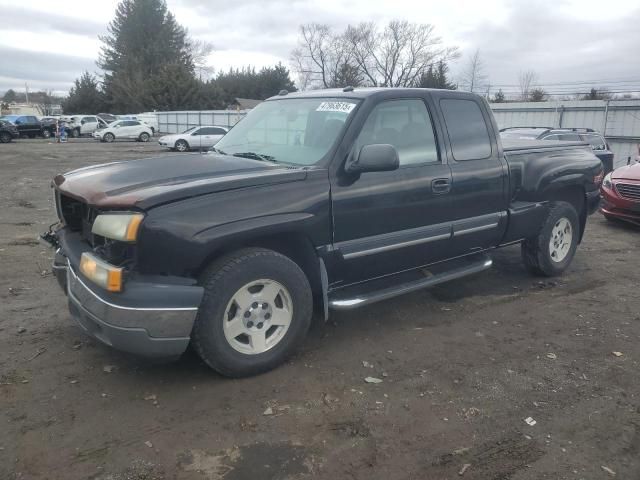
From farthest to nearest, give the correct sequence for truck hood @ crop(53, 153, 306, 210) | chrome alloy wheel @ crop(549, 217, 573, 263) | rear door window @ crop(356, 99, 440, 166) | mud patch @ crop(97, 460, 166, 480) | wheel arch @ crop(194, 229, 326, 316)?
chrome alloy wheel @ crop(549, 217, 573, 263) → rear door window @ crop(356, 99, 440, 166) → wheel arch @ crop(194, 229, 326, 316) → truck hood @ crop(53, 153, 306, 210) → mud patch @ crop(97, 460, 166, 480)

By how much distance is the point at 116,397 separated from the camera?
332 centimetres

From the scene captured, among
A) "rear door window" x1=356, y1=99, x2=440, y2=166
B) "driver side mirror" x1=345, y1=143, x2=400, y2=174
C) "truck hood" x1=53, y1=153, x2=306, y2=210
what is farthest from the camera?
"rear door window" x1=356, y1=99, x2=440, y2=166

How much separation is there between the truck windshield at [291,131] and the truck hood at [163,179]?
237mm

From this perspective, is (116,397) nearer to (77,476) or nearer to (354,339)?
(77,476)

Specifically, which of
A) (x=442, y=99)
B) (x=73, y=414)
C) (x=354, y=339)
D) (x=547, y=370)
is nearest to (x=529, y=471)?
(x=547, y=370)

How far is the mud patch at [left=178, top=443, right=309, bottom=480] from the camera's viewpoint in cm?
265

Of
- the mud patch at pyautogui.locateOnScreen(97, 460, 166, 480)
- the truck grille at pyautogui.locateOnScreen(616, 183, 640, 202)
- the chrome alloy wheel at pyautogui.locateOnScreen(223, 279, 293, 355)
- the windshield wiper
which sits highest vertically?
the windshield wiper

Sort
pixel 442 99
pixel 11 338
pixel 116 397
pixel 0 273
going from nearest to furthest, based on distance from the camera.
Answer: pixel 116 397
pixel 11 338
pixel 442 99
pixel 0 273

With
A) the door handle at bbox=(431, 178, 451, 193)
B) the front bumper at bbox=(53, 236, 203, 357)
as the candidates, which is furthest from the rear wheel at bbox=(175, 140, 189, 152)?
the front bumper at bbox=(53, 236, 203, 357)

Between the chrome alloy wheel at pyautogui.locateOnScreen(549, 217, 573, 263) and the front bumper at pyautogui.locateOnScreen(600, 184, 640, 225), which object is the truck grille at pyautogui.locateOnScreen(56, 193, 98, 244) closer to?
the chrome alloy wheel at pyautogui.locateOnScreen(549, 217, 573, 263)

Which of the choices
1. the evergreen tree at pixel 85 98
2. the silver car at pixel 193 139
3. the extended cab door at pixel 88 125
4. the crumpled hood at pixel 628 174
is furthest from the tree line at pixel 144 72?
the crumpled hood at pixel 628 174

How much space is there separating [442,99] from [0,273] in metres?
4.85

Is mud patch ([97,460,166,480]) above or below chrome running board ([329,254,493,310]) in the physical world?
below

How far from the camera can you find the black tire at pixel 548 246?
5.65 metres
